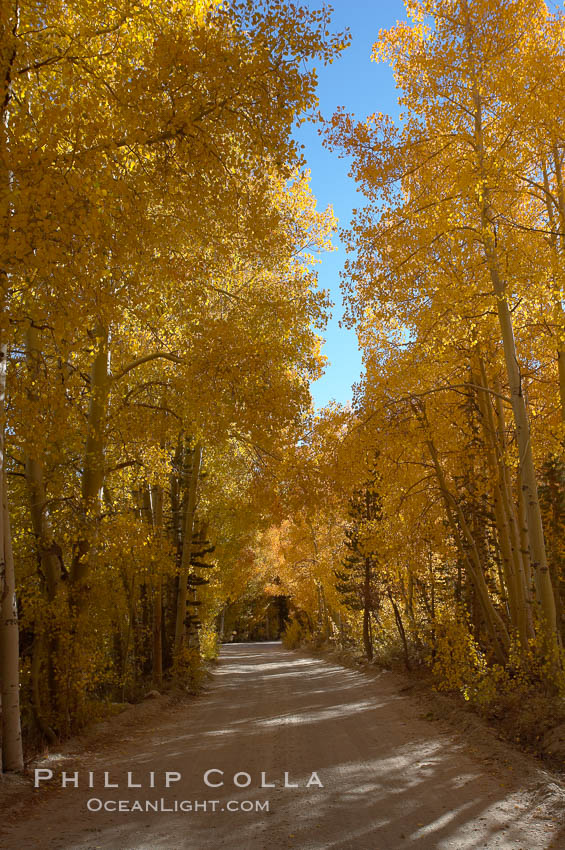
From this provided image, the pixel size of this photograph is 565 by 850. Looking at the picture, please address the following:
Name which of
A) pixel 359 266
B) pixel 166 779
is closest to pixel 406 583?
pixel 359 266

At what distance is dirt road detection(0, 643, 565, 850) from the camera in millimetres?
3826

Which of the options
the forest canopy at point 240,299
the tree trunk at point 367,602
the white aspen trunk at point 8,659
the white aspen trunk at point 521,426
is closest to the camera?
the forest canopy at point 240,299

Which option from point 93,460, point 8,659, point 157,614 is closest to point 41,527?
point 93,460

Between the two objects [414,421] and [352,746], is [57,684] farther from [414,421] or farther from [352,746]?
[414,421]

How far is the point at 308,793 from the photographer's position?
4766mm

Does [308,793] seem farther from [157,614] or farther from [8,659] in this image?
[157,614]

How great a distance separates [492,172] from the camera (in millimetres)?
6609

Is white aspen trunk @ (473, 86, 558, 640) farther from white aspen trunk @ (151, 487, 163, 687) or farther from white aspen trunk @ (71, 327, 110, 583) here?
white aspen trunk @ (151, 487, 163, 687)

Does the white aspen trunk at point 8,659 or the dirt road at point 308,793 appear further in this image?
the white aspen trunk at point 8,659

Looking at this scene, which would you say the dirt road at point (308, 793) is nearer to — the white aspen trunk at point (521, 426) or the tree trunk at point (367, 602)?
the white aspen trunk at point (521, 426)

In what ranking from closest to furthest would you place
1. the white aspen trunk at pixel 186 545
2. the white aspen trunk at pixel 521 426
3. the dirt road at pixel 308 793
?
1. the dirt road at pixel 308 793
2. the white aspen trunk at pixel 521 426
3. the white aspen trunk at pixel 186 545

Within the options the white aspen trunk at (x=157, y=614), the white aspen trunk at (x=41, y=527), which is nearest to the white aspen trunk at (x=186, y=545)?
the white aspen trunk at (x=157, y=614)

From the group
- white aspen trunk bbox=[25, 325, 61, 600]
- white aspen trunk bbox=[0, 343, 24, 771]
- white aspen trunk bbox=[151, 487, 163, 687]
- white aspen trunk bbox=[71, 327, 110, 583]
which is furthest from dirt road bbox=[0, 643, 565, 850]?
white aspen trunk bbox=[151, 487, 163, 687]

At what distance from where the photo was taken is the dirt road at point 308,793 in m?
3.83
